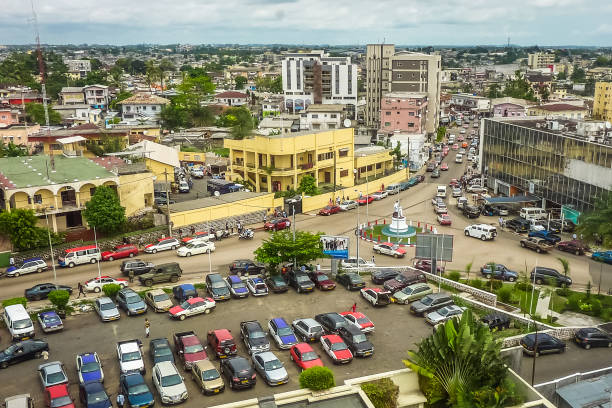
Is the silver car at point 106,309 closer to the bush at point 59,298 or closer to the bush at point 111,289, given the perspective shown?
the bush at point 111,289

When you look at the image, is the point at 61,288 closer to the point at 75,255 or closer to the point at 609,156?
the point at 75,255

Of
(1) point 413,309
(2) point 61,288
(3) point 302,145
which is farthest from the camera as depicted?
(3) point 302,145

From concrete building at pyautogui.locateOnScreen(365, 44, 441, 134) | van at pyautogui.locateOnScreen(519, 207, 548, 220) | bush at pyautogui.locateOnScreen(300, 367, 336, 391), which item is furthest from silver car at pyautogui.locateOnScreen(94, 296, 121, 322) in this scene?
concrete building at pyautogui.locateOnScreen(365, 44, 441, 134)

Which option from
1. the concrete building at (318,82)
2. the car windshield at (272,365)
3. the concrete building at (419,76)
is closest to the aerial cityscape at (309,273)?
the car windshield at (272,365)

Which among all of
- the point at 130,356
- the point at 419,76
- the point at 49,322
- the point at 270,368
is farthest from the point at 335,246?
the point at 419,76

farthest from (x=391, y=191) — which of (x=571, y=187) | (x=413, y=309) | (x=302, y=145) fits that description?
(x=413, y=309)

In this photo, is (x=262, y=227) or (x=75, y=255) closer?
(x=75, y=255)
